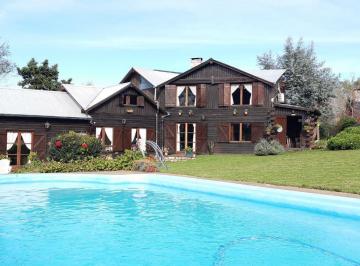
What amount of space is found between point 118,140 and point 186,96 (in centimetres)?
574

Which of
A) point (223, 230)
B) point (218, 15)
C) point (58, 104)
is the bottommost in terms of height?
point (223, 230)

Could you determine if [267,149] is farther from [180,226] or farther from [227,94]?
[180,226]

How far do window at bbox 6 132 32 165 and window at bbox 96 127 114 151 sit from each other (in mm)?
4095

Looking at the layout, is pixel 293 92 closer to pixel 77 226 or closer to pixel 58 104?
pixel 58 104

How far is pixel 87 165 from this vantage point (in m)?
18.2

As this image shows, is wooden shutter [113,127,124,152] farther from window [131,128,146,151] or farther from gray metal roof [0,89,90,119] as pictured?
gray metal roof [0,89,90,119]

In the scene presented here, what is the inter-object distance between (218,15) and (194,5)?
123cm

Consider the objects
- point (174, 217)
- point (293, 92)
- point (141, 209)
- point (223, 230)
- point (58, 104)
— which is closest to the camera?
point (223, 230)

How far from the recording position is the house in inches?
883

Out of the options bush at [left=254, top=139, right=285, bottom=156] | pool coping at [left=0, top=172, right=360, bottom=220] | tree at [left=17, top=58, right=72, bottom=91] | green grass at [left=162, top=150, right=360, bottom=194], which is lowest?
pool coping at [left=0, top=172, right=360, bottom=220]

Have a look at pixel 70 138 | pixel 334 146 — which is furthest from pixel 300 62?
pixel 70 138

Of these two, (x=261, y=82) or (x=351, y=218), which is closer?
(x=351, y=218)

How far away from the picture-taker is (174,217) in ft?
32.5

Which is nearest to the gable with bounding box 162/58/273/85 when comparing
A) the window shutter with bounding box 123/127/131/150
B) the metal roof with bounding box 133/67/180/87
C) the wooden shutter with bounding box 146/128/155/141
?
the metal roof with bounding box 133/67/180/87
